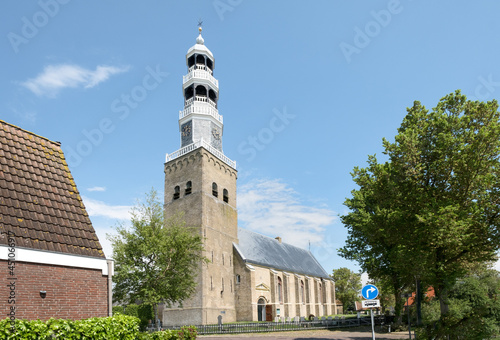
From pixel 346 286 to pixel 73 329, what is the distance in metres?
80.3

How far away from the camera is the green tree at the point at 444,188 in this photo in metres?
14.9

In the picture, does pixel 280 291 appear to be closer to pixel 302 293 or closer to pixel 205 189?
pixel 302 293

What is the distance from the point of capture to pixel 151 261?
2486cm

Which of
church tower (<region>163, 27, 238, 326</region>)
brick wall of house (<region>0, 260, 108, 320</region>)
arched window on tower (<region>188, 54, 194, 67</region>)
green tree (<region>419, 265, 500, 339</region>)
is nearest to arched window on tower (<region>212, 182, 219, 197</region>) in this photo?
church tower (<region>163, 27, 238, 326</region>)

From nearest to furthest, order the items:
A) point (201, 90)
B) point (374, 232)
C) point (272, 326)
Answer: point (374, 232)
point (272, 326)
point (201, 90)

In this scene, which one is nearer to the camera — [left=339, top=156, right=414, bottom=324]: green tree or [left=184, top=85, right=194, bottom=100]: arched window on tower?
[left=339, top=156, right=414, bottom=324]: green tree

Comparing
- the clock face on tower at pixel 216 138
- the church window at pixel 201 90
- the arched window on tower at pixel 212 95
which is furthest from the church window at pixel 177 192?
the arched window on tower at pixel 212 95

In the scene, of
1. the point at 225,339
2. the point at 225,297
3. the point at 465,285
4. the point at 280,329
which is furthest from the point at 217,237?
the point at 465,285

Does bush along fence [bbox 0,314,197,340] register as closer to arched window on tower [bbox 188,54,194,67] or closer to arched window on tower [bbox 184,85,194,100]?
arched window on tower [bbox 184,85,194,100]

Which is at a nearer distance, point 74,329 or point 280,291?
point 74,329

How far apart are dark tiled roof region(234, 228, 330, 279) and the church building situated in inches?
9.9

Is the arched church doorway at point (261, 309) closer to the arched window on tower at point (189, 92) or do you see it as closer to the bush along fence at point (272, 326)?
the bush along fence at point (272, 326)

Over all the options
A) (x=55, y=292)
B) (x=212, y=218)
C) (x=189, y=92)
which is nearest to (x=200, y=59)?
(x=189, y=92)

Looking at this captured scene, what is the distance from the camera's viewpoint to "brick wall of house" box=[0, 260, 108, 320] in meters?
8.80
